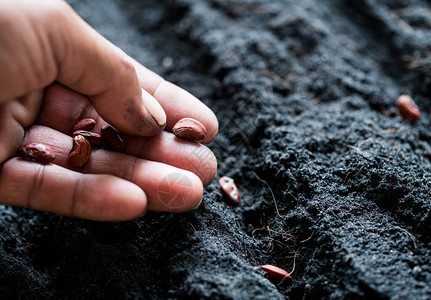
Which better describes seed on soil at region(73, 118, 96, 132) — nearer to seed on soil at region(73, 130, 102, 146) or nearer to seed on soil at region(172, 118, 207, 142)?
seed on soil at region(73, 130, 102, 146)

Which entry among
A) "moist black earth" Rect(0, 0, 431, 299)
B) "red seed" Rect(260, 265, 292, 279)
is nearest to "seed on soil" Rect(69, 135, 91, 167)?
"moist black earth" Rect(0, 0, 431, 299)

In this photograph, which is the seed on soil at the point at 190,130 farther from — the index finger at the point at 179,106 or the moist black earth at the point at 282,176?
the moist black earth at the point at 282,176

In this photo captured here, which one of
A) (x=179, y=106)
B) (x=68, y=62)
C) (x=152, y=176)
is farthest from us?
(x=179, y=106)

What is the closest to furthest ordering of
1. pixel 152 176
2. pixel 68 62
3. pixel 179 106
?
pixel 68 62
pixel 152 176
pixel 179 106

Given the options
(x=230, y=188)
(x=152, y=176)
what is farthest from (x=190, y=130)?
(x=230, y=188)

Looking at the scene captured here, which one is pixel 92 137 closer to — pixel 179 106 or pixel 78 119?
pixel 78 119

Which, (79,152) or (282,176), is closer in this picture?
(79,152)

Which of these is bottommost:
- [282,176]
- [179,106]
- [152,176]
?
[282,176]
